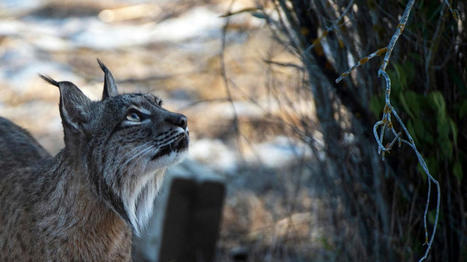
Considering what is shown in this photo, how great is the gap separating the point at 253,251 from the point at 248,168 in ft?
6.23

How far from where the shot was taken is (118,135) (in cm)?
356

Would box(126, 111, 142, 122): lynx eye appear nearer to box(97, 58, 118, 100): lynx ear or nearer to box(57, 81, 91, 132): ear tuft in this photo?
box(57, 81, 91, 132): ear tuft

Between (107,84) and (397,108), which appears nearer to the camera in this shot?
(397,108)

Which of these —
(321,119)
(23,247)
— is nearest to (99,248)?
(23,247)

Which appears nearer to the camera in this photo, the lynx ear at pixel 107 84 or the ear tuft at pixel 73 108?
the ear tuft at pixel 73 108

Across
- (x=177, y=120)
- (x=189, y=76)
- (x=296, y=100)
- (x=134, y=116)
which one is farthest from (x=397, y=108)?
(x=189, y=76)

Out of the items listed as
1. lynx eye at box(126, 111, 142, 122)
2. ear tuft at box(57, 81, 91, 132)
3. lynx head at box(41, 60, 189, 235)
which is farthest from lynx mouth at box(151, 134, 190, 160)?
ear tuft at box(57, 81, 91, 132)

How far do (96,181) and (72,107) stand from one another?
1.29 ft

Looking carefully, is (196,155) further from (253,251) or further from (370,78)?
(370,78)

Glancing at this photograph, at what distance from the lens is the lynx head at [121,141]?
3.48 metres

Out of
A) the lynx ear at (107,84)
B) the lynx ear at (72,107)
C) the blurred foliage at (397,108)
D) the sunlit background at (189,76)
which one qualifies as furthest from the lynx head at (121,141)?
the sunlit background at (189,76)

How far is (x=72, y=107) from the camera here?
11.9 ft

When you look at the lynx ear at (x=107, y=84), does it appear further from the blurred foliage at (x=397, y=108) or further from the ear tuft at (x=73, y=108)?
the blurred foliage at (x=397, y=108)

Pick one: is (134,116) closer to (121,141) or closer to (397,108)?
(121,141)
